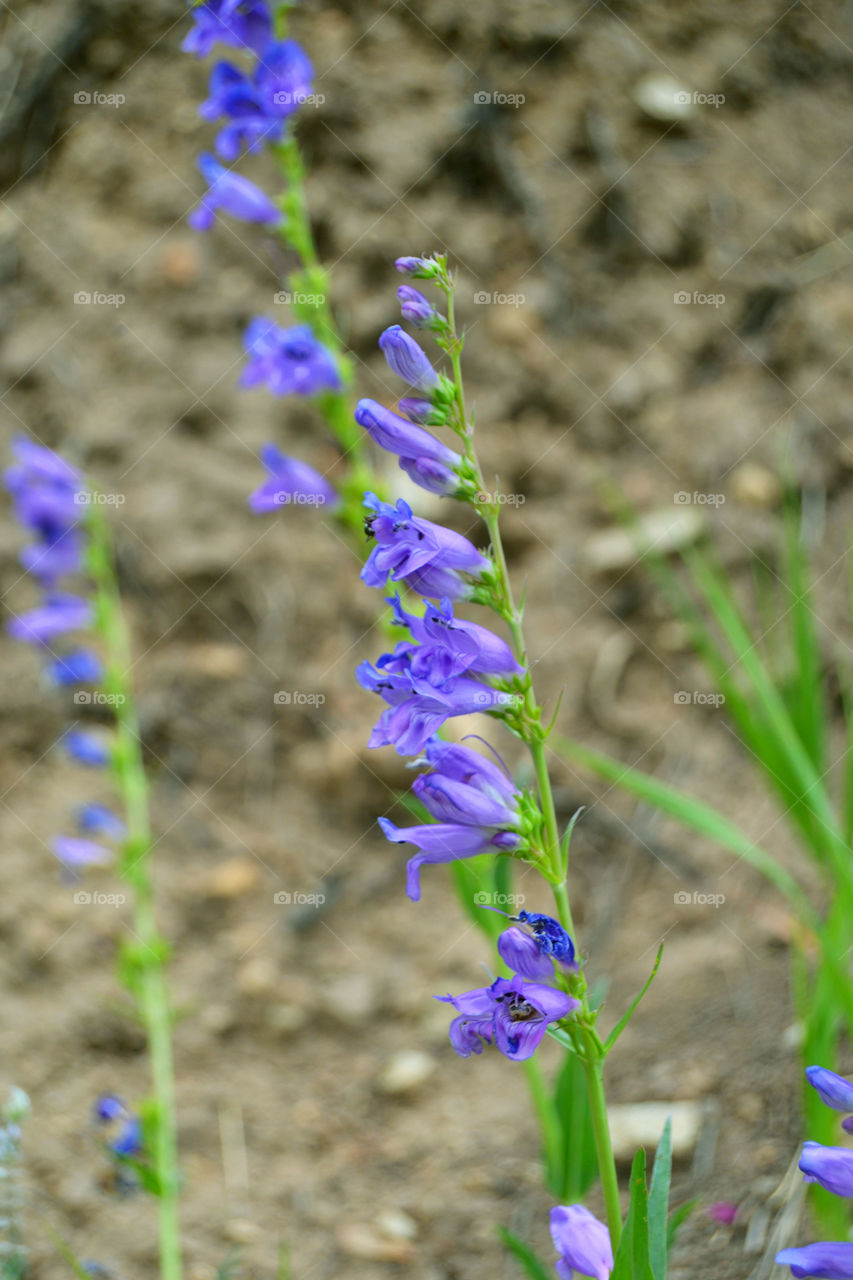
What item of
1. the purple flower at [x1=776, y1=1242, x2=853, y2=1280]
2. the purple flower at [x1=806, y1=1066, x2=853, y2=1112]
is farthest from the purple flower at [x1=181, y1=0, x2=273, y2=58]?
the purple flower at [x1=776, y1=1242, x2=853, y2=1280]

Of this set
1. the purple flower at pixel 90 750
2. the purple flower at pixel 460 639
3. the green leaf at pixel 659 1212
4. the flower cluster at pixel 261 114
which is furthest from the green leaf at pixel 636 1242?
the purple flower at pixel 90 750

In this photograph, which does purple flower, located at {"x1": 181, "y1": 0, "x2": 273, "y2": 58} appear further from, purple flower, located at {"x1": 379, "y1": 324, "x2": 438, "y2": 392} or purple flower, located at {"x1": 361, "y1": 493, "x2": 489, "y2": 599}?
purple flower, located at {"x1": 361, "y1": 493, "x2": 489, "y2": 599}

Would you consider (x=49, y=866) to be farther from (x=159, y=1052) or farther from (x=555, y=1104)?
(x=555, y=1104)

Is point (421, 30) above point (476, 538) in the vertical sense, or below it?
above

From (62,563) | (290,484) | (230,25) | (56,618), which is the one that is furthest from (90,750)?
(230,25)

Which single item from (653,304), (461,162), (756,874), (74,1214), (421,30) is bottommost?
(74,1214)

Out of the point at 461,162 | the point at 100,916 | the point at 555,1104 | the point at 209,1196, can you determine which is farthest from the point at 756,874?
the point at 461,162

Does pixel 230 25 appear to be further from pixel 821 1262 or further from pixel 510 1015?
pixel 821 1262
